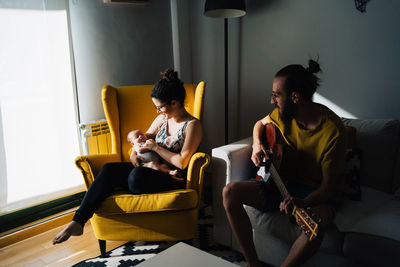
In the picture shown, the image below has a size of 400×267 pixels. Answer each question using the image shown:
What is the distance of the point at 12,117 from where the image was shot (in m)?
2.05

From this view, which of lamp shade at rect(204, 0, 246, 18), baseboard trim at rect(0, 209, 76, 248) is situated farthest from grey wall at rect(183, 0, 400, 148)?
baseboard trim at rect(0, 209, 76, 248)

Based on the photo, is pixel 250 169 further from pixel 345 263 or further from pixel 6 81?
pixel 6 81

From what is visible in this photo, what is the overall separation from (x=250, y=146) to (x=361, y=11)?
1123mm

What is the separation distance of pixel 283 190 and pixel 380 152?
0.68 meters

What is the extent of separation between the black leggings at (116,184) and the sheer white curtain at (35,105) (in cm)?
76

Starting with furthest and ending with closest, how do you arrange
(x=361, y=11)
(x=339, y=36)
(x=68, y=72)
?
1. (x=68, y=72)
2. (x=339, y=36)
3. (x=361, y=11)

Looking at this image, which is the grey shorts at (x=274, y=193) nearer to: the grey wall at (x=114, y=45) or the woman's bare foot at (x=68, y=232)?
the woman's bare foot at (x=68, y=232)

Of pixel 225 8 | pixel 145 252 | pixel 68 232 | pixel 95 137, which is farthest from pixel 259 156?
pixel 95 137

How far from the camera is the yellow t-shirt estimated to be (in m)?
1.37

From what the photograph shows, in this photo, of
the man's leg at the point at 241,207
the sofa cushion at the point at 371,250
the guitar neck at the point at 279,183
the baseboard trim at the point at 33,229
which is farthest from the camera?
the baseboard trim at the point at 33,229

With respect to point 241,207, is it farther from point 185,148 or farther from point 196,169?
point 185,148

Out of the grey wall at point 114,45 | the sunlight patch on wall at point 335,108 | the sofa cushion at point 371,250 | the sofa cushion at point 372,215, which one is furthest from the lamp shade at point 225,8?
the sofa cushion at point 371,250

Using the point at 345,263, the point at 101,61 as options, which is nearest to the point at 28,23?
the point at 101,61

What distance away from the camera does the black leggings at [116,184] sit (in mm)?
1599
